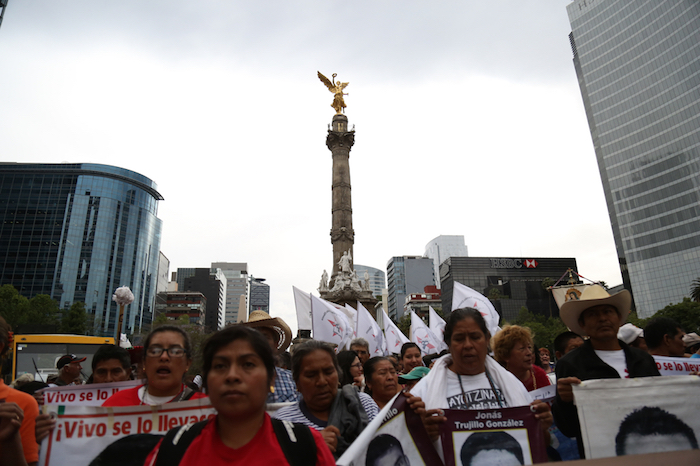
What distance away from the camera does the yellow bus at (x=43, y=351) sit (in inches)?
591

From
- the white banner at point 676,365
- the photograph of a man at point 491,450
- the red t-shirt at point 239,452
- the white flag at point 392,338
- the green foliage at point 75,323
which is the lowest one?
the photograph of a man at point 491,450

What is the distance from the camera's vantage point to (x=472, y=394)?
11.1ft

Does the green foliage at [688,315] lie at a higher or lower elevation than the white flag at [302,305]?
higher

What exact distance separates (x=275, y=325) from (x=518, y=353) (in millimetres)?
3372

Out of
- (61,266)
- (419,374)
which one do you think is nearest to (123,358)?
(419,374)

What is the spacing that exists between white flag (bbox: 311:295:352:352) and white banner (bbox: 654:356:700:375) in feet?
27.2

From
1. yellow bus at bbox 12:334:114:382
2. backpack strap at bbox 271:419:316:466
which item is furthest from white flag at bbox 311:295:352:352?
backpack strap at bbox 271:419:316:466

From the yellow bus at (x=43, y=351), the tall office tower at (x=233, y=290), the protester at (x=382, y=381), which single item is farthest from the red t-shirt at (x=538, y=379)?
the tall office tower at (x=233, y=290)

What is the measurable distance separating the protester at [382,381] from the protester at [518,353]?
1266 millimetres

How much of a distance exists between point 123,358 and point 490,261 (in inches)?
4374

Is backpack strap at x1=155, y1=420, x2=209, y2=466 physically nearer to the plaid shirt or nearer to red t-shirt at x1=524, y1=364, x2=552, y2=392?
the plaid shirt

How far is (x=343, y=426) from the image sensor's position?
3232 mm

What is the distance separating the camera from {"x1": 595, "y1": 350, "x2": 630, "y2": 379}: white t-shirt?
3.56 m

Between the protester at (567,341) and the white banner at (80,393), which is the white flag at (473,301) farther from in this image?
the white banner at (80,393)
